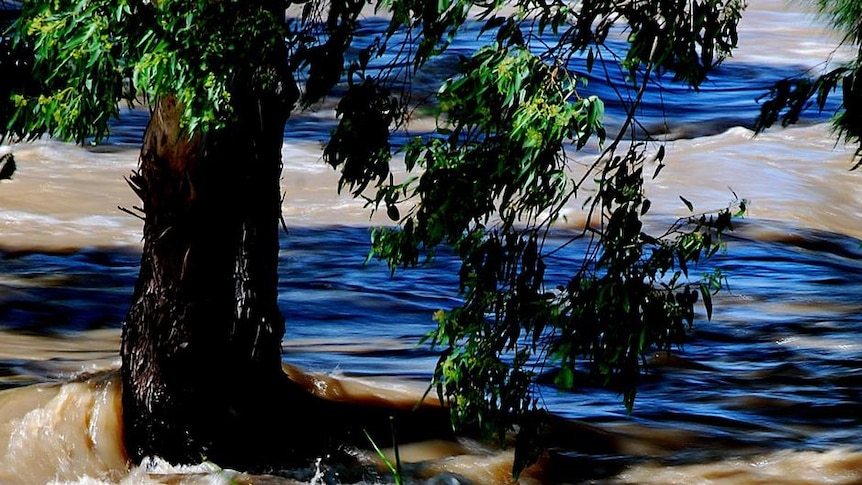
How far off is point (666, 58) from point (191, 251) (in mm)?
2579

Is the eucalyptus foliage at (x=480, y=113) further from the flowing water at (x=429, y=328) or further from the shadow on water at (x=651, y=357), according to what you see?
the shadow on water at (x=651, y=357)

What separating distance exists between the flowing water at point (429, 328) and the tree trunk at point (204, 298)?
220 millimetres

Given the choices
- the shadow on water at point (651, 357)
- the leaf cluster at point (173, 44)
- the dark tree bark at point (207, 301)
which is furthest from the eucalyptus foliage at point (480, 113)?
the shadow on water at point (651, 357)

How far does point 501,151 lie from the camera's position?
448 centimetres

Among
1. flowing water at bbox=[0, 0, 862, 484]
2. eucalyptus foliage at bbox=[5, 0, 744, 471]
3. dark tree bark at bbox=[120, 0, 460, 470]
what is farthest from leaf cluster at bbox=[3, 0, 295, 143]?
flowing water at bbox=[0, 0, 862, 484]

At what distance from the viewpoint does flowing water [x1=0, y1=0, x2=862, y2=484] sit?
6789mm

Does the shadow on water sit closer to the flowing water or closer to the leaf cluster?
the flowing water

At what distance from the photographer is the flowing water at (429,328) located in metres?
6.79

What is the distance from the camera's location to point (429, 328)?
408 inches

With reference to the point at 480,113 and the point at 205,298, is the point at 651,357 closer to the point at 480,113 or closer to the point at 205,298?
the point at 205,298

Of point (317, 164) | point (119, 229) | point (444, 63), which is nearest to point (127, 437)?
point (119, 229)

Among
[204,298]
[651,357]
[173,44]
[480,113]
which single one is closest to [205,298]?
[204,298]

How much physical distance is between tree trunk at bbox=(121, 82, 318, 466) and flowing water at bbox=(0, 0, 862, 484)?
0.72 ft

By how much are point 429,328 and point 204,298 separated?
423 centimetres
